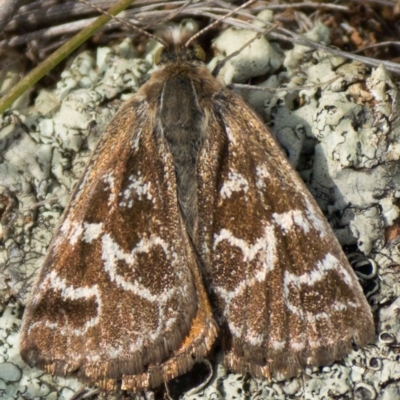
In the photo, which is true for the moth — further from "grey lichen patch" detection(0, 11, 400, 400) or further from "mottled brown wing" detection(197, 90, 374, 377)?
"grey lichen patch" detection(0, 11, 400, 400)

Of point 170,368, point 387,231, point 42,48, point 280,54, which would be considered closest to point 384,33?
point 280,54

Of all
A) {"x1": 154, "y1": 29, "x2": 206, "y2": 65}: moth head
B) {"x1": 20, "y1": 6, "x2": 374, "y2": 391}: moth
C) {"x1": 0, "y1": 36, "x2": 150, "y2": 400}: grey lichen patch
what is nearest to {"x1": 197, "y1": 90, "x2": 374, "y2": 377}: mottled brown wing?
{"x1": 20, "y1": 6, "x2": 374, "y2": 391}: moth

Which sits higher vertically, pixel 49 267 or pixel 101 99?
pixel 101 99

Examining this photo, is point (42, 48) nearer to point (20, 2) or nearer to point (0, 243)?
point (20, 2)

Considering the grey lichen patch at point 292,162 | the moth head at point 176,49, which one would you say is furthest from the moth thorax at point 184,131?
the grey lichen patch at point 292,162

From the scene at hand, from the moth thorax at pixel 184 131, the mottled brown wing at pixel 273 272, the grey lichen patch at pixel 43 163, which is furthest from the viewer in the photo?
the grey lichen patch at pixel 43 163

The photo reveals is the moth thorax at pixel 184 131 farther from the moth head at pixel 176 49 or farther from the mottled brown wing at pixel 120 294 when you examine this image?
the moth head at pixel 176 49

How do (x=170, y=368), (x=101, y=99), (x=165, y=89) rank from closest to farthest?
(x=170, y=368) → (x=165, y=89) → (x=101, y=99)
